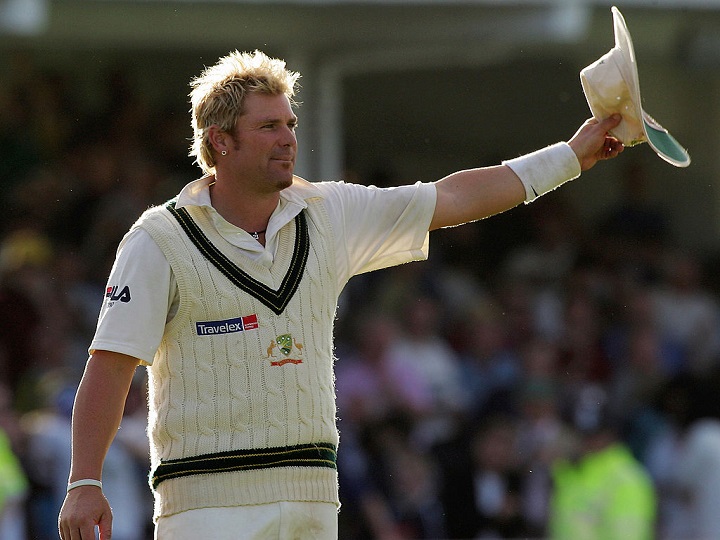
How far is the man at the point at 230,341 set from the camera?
12.7 feet

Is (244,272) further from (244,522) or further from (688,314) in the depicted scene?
(688,314)

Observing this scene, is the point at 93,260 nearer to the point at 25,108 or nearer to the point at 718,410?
the point at 25,108

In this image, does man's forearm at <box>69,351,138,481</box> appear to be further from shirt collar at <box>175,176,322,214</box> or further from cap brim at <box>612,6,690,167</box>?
cap brim at <box>612,6,690,167</box>

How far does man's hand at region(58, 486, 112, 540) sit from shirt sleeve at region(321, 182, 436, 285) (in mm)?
961

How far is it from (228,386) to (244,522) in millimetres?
369

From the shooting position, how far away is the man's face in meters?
4.04

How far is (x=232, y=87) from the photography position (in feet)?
13.4

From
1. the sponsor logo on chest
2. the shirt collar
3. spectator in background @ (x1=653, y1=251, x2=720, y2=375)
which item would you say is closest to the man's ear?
the shirt collar

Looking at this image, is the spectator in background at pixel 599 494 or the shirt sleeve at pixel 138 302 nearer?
the shirt sleeve at pixel 138 302

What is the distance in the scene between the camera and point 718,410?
1018 centimetres

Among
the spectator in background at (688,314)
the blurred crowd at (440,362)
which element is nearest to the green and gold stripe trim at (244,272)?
the blurred crowd at (440,362)

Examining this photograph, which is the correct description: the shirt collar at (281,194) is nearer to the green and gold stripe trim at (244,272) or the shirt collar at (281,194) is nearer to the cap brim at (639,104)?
the green and gold stripe trim at (244,272)

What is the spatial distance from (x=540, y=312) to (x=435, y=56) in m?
2.21

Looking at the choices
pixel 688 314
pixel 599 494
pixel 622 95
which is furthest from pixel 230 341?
pixel 688 314
